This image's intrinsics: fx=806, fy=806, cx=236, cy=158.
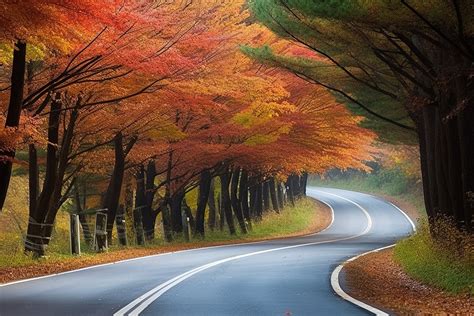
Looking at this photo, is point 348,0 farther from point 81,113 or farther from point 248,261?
point 81,113

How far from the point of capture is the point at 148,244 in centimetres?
3466

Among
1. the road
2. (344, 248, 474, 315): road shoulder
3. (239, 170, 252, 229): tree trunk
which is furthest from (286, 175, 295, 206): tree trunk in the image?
(344, 248, 474, 315): road shoulder

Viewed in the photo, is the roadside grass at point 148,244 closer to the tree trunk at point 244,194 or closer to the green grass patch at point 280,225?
the green grass patch at point 280,225

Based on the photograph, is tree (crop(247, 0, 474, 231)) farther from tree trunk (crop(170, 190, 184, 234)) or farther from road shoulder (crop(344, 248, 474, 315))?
Answer: tree trunk (crop(170, 190, 184, 234))

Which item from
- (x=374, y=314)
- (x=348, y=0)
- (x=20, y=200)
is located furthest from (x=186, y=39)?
(x=20, y=200)

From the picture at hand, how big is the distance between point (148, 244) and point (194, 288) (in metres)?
20.2

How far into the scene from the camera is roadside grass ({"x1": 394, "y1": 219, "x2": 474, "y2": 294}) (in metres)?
14.6

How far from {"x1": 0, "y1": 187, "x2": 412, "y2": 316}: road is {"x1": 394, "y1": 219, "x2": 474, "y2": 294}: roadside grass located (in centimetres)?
205

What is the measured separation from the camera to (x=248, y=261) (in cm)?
2231

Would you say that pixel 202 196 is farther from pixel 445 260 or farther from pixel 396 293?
pixel 396 293

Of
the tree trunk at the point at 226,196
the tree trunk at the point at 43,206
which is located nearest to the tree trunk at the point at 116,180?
the tree trunk at the point at 43,206

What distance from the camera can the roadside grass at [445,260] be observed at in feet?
47.8

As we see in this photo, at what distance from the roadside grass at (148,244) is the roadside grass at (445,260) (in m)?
8.57

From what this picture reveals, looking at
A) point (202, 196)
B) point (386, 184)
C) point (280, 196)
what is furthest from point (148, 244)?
point (386, 184)
